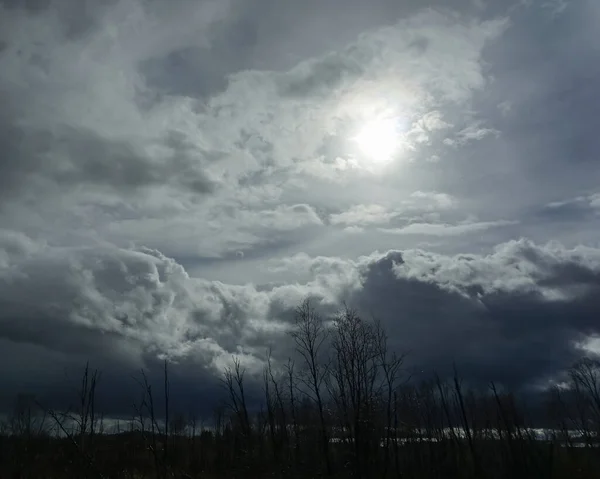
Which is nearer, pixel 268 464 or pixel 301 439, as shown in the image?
pixel 268 464

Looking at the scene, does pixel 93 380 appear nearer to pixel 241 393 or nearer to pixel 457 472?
pixel 241 393

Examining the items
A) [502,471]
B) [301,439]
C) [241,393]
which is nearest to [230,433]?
[301,439]

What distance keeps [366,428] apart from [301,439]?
23230 millimetres

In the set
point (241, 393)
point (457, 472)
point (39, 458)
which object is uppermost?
point (241, 393)

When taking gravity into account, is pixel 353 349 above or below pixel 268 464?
above

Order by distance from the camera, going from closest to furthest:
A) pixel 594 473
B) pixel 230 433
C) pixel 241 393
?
pixel 594 473
pixel 241 393
pixel 230 433

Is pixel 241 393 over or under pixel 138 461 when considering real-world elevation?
over

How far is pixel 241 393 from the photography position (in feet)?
175

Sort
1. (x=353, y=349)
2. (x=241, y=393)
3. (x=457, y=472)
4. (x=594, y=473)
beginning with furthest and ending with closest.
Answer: (x=241, y=393) < (x=457, y=472) < (x=353, y=349) < (x=594, y=473)

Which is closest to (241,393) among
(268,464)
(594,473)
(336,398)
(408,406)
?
(268,464)

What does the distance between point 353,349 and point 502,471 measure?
17.3m

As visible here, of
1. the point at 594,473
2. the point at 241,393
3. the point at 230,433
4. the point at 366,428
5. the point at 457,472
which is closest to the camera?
the point at 594,473

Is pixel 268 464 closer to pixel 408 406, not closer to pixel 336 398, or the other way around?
pixel 336 398

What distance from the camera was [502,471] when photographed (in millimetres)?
41750
